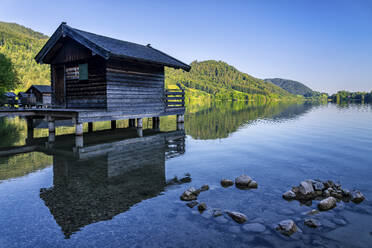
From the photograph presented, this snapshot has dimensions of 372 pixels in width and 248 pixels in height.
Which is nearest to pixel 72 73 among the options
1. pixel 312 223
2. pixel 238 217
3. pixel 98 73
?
pixel 98 73

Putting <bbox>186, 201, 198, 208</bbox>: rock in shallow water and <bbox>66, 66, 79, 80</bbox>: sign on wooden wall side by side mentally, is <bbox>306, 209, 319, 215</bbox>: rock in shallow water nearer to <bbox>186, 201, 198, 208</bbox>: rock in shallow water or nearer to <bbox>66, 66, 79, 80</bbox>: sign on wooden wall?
<bbox>186, 201, 198, 208</bbox>: rock in shallow water

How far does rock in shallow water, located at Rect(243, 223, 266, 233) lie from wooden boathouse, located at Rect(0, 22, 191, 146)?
12.7 meters

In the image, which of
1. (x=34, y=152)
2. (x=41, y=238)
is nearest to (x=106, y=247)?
(x=41, y=238)

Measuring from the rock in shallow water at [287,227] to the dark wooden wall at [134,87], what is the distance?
587 inches

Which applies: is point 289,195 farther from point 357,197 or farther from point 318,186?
point 357,197

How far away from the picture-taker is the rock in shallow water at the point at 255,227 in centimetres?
684

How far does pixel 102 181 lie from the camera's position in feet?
35.3

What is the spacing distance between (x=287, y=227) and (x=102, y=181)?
7329 millimetres

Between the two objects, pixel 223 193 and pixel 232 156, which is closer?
pixel 223 193

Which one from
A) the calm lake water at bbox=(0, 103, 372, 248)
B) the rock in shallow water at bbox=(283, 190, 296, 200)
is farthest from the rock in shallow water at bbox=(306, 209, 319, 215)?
the rock in shallow water at bbox=(283, 190, 296, 200)

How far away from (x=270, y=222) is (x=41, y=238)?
5964mm

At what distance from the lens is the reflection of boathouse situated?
25.4ft

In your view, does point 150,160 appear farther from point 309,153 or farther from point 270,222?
point 309,153

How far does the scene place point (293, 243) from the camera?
6.25 metres
